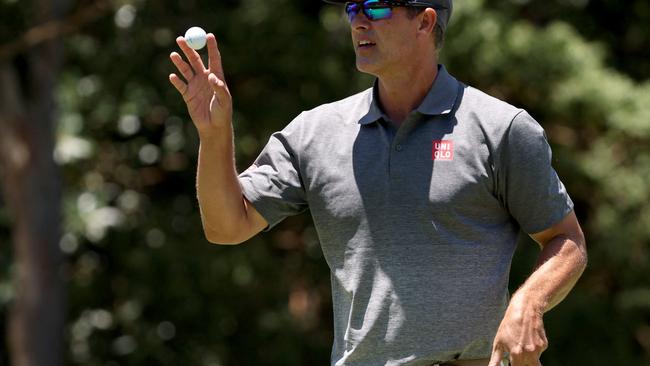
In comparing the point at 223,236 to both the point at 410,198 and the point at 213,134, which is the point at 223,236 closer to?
the point at 213,134

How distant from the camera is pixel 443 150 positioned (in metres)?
2.70

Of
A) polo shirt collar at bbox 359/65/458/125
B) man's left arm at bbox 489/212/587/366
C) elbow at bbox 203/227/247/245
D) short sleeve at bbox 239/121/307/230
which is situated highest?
polo shirt collar at bbox 359/65/458/125

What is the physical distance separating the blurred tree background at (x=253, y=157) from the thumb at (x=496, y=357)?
550cm

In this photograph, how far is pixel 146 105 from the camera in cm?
934

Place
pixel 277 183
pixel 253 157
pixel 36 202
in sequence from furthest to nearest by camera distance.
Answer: pixel 36 202 → pixel 253 157 → pixel 277 183

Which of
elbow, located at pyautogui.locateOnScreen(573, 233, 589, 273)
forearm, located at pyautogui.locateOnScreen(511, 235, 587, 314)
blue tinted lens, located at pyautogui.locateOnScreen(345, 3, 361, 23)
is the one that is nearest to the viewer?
forearm, located at pyautogui.locateOnScreen(511, 235, 587, 314)

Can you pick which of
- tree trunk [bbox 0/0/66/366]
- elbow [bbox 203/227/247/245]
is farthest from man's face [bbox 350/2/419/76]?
tree trunk [bbox 0/0/66/366]

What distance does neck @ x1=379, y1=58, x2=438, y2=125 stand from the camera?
112 inches

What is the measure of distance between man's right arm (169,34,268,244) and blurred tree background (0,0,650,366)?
5.24 meters

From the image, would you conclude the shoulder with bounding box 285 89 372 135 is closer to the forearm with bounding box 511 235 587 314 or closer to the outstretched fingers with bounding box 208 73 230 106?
the outstretched fingers with bounding box 208 73 230 106

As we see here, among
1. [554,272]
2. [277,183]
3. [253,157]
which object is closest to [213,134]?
[277,183]

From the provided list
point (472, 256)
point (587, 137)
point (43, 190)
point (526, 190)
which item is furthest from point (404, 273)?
point (43, 190)

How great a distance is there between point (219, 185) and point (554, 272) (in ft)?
2.49

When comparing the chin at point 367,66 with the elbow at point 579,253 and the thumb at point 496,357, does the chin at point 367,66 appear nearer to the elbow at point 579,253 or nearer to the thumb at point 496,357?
the elbow at point 579,253
